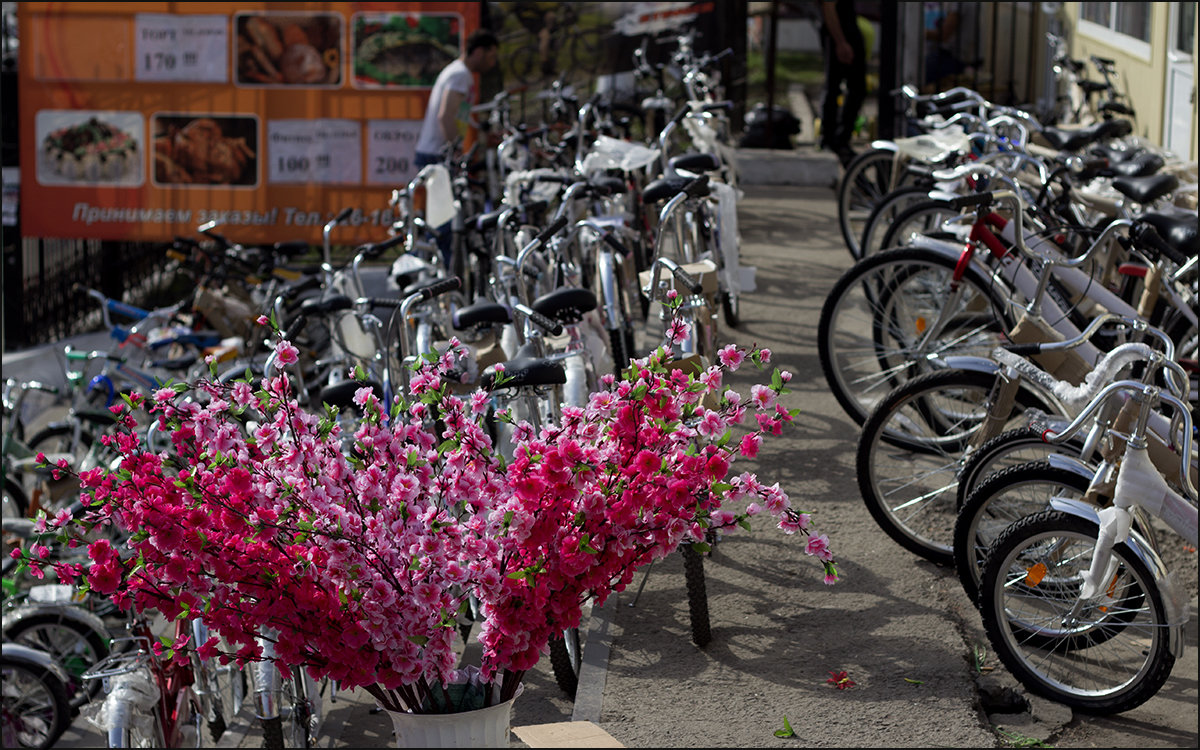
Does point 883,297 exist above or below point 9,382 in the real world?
above

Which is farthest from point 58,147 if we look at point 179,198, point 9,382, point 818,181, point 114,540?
point 818,181

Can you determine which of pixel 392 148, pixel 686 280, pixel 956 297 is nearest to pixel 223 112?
pixel 392 148

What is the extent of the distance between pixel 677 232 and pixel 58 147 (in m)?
7.62

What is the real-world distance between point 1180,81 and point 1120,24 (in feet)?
8.36

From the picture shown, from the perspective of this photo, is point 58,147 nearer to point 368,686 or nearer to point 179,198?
point 179,198

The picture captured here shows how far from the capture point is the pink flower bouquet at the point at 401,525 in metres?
2.10

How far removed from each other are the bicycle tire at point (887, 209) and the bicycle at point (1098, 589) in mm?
3081

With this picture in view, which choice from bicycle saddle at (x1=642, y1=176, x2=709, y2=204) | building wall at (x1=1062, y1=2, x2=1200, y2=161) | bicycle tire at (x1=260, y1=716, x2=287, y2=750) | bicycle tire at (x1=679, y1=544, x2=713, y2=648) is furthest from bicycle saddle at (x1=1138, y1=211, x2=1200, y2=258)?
building wall at (x1=1062, y1=2, x2=1200, y2=161)

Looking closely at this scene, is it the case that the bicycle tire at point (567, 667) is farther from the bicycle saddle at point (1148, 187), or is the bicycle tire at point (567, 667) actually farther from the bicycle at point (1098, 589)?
the bicycle saddle at point (1148, 187)

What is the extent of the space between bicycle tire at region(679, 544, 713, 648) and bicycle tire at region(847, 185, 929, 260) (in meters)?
3.12

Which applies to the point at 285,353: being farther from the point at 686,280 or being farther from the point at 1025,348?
the point at 1025,348

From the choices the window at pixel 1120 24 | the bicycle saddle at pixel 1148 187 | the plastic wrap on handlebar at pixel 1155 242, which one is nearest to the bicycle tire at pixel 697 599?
the plastic wrap on handlebar at pixel 1155 242

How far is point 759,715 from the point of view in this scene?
3.46 meters

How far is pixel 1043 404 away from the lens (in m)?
4.38
